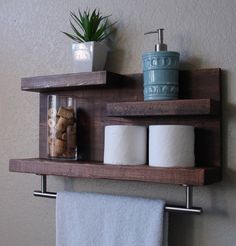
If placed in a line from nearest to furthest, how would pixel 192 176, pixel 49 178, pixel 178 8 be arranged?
pixel 192 176, pixel 178 8, pixel 49 178

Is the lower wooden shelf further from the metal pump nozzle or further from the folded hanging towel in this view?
the metal pump nozzle

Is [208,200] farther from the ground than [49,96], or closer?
closer

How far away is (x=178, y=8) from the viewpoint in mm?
773

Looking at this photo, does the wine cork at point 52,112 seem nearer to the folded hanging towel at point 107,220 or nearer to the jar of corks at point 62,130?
the jar of corks at point 62,130

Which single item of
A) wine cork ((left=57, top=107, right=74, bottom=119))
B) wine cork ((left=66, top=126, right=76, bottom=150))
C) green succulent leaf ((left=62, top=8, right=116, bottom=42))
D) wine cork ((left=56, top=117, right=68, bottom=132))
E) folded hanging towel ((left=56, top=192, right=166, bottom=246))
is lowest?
folded hanging towel ((left=56, top=192, right=166, bottom=246))

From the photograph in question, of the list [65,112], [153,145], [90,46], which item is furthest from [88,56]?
[153,145]

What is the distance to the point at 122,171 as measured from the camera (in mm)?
695

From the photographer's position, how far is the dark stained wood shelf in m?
0.66

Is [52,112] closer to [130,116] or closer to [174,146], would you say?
[130,116]

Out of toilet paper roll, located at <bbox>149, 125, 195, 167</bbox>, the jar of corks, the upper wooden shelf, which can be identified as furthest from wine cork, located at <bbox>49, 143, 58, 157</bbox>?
toilet paper roll, located at <bbox>149, 125, 195, 167</bbox>

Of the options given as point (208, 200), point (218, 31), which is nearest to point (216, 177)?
point (208, 200)

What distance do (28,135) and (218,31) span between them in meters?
0.49

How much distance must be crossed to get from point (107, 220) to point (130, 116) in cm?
21

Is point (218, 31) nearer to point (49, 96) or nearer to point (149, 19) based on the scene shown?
point (149, 19)
